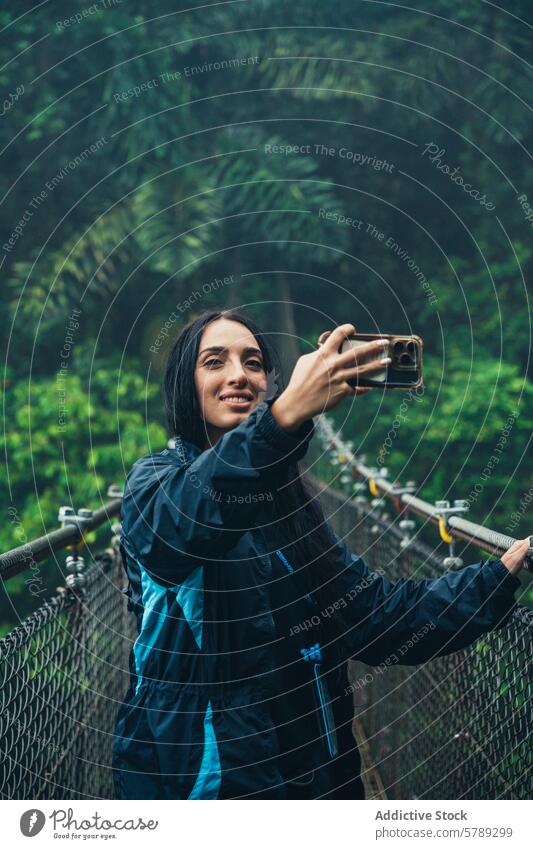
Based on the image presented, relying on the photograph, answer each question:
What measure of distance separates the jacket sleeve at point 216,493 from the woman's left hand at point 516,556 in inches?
15.2

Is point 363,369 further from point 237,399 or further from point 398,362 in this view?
point 237,399

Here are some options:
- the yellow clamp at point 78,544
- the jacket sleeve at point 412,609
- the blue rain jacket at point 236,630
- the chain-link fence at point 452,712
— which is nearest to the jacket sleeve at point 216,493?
the blue rain jacket at point 236,630

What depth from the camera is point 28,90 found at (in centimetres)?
855

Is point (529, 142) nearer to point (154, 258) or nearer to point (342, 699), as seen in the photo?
point (154, 258)

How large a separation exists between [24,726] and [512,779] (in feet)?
2.31

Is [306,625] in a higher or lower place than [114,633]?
lower

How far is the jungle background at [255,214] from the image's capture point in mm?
7680

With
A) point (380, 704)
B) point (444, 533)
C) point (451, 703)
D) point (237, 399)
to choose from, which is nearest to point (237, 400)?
point (237, 399)

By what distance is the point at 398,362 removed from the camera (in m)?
0.83

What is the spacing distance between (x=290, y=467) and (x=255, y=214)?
7930 mm

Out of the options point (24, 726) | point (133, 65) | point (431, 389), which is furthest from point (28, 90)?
point (24, 726)

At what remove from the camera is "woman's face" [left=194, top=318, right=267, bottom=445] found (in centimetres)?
105

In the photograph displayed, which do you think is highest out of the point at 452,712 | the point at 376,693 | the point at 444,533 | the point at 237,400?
the point at 237,400

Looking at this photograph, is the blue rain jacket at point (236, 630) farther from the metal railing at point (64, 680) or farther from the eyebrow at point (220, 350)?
the metal railing at point (64, 680)
